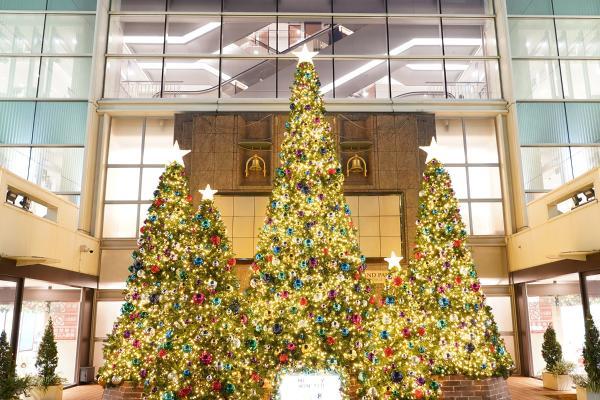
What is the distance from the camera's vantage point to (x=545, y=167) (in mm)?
14977

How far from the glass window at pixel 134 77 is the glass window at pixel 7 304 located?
315 inches

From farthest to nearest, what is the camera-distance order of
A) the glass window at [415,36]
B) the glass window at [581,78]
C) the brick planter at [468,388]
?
the glass window at [415,36] → the glass window at [581,78] → the brick planter at [468,388]

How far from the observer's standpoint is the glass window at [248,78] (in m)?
15.7

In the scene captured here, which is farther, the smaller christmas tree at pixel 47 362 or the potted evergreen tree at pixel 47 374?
the smaller christmas tree at pixel 47 362

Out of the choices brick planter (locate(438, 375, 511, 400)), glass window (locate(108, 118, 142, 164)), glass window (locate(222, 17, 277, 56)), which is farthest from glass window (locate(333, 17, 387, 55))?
brick planter (locate(438, 375, 511, 400))

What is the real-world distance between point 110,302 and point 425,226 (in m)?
9.71

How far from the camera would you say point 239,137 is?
14758mm

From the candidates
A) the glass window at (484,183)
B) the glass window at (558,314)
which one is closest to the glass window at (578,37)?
the glass window at (484,183)

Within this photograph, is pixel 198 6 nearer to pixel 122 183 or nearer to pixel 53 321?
pixel 122 183

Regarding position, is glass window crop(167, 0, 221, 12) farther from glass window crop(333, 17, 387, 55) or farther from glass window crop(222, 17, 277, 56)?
glass window crop(333, 17, 387, 55)

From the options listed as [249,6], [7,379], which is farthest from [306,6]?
[7,379]

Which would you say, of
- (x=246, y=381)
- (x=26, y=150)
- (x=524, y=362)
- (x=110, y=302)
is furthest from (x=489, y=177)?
(x=26, y=150)

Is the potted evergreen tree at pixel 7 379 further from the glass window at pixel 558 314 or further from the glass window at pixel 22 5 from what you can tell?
the glass window at pixel 22 5

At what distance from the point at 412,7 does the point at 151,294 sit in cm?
1330
